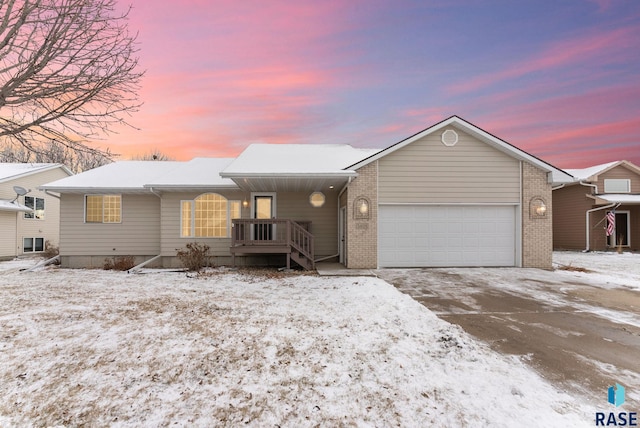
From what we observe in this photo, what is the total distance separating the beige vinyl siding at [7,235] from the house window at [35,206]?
1.16m

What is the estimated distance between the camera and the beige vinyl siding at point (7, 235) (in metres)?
15.4

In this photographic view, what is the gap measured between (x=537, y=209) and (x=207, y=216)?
13.3 meters

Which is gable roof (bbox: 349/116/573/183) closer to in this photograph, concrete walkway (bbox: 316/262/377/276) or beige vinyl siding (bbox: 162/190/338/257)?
beige vinyl siding (bbox: 162/190/338/257)

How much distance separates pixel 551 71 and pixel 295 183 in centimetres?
1522

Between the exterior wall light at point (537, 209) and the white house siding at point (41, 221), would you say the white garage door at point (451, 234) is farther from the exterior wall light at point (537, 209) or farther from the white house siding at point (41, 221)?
the white house siding at point (41, 221)

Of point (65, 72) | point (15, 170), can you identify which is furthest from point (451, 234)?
point (15, 170)

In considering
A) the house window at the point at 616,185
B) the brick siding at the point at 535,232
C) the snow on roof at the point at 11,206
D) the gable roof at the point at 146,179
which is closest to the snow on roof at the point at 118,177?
the gable roof at the point at 146,179

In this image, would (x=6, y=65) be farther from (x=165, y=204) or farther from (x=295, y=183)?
(x=165, y=204)

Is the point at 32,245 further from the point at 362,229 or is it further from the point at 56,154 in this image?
the point at 362,229

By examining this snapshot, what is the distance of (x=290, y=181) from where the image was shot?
10.4 meters

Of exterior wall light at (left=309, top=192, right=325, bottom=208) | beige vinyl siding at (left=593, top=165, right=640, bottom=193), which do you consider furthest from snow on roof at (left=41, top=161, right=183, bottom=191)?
beige vinyl siding at (left=593, top=165, right=640, bottom=193)

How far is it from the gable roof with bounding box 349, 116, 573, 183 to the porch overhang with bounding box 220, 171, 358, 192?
2.61 feet

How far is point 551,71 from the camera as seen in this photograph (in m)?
14.6

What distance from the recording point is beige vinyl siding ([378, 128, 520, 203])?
1048 cm
